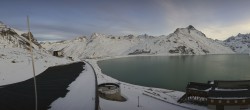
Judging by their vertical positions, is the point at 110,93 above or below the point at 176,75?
above

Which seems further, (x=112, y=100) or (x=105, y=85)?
(x=105, y=85)

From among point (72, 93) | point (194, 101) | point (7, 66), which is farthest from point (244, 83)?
point (7, 66)

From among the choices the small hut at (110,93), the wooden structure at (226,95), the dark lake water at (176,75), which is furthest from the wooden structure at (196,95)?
the dark lake water at (176,75)

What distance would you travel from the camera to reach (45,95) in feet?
119

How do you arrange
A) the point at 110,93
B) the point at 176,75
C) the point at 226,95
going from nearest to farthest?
the point at 226,95 → the point at 110,93 → the point at 176,75

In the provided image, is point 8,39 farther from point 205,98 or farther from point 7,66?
point 205,98

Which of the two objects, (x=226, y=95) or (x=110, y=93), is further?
(x=110, y=93)

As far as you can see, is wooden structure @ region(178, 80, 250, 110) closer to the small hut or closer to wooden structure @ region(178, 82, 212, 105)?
wooden structure @ region(178, 82, 212, 105)

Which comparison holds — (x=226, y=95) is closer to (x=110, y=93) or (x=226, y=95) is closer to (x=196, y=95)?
(x=196, y=95)

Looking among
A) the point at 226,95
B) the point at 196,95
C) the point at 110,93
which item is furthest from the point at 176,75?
the point at 110,93

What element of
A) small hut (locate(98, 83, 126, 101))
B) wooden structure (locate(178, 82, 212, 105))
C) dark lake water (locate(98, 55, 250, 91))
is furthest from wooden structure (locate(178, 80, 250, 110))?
dark lake water (locate(98, 55, 250, 91))

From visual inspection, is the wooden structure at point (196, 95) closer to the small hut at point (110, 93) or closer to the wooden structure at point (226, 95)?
the wooden structure at point (226, 95)

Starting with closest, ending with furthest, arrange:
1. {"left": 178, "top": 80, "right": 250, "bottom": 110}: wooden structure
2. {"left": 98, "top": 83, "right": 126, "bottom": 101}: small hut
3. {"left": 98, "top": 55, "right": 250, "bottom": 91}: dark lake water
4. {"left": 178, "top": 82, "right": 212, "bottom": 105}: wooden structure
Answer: {"left": 178, "top": 80, "right": 250, "bottom": 110}: wooden structure < {"left": 98, "top": 83, "right": 126, "bottom": 101}: small hut < {"left": 178, "top": 82, "right": 212, "bottom": 105}: wooden structure < {"left": 98, "top": 55, "right": 250, "bottom": 91}: dark lake water

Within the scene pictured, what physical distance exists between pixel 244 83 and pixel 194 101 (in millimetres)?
Answer: 10058
